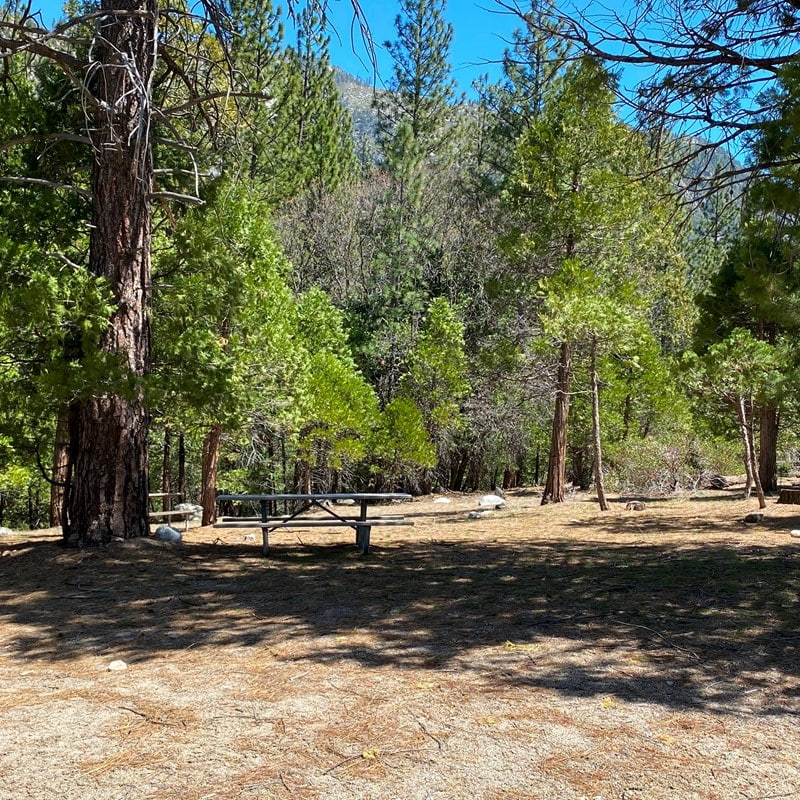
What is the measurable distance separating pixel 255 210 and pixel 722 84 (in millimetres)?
7481

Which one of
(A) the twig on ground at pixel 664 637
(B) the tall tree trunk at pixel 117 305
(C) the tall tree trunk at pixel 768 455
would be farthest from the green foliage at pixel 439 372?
(A) the twig on ground at pixel 664 637

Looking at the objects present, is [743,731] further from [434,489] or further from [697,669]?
[434,489]

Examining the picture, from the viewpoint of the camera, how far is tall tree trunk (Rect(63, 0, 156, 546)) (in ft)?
23.8

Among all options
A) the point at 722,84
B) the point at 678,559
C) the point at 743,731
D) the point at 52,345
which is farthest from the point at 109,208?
the point at 743,731

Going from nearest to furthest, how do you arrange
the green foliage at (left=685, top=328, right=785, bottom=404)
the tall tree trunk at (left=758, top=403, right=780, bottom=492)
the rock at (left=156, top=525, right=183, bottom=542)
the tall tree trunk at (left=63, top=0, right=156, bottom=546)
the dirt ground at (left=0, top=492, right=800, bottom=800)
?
the dirt ground at (left=0, top=492, right=800, bottom=800) → the tall tree trunk at (left=63, top=0, right=156, bottom=546) → the rock at (left=156, top=525, right=183, bottom=542) → the green foliage at (left=685, top=328, right=785, bottom=404) → the tall tree trunk at (left=758, top=403, right=780, bottom=492)

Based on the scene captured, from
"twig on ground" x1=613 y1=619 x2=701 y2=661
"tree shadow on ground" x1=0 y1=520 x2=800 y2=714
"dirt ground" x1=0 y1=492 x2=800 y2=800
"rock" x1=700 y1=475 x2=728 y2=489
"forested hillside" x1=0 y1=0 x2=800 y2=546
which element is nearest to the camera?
"dirt ground" x1=0 y1=492 x2=800 y2=800

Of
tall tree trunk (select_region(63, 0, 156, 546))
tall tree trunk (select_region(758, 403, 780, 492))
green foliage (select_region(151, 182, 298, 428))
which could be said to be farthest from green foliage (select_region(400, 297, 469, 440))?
tall tree trunk (select_region(63, 0, 156, 546))

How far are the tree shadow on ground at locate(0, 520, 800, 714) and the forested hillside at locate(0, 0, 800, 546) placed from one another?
1.59 metres

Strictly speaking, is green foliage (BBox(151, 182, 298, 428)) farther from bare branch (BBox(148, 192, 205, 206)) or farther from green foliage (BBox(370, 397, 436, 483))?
green foliage (BBox(370, 397, 436, 483))

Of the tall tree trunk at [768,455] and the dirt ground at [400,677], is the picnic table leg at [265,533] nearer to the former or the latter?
the dirt ground at [400,677]

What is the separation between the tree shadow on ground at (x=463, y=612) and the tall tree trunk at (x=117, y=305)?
1.42 ft

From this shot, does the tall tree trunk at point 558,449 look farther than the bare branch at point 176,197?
Yes

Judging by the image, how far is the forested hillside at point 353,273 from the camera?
22.0 feet

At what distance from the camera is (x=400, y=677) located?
142 inches
